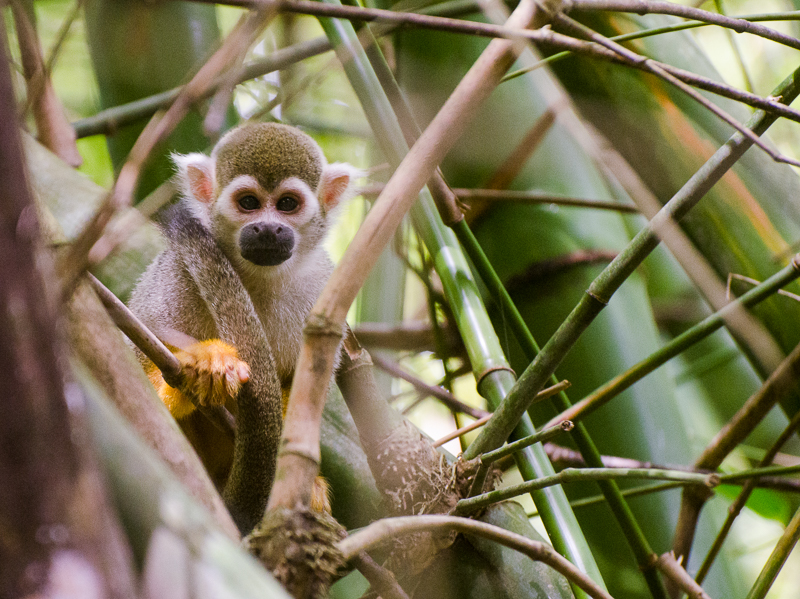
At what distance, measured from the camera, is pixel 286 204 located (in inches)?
85.0

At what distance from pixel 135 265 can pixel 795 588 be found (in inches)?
115

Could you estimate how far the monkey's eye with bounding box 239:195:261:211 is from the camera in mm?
2111

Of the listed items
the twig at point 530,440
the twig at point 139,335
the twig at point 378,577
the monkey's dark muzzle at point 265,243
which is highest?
the monkey's dark muzzle at point 265,243

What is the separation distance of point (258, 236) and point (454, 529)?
1.41 m

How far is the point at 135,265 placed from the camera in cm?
192

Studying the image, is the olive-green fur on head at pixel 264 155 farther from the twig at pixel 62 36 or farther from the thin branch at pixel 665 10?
the thin branch at pixel 665 10

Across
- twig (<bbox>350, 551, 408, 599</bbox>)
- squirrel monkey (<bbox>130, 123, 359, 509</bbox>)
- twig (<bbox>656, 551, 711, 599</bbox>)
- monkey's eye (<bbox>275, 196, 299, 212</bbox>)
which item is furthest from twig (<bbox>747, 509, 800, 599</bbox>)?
monkey's eye (<bbox>275, 196, 299, 212</bbox>)

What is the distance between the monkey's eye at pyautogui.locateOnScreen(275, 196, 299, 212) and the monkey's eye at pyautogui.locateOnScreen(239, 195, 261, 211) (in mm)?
64

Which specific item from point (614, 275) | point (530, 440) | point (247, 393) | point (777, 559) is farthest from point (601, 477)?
point (247, 393)

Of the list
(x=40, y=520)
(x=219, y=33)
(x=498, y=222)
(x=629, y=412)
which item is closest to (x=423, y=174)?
(x=40, y=520)

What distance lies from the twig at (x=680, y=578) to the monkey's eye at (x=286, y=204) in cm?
147

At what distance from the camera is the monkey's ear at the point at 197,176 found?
83.4 inches

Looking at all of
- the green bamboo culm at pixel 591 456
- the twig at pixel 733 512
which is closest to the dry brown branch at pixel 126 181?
the green bamboo culm at pixel 591 456

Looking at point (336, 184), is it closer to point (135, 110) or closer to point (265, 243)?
point (265, 243)
